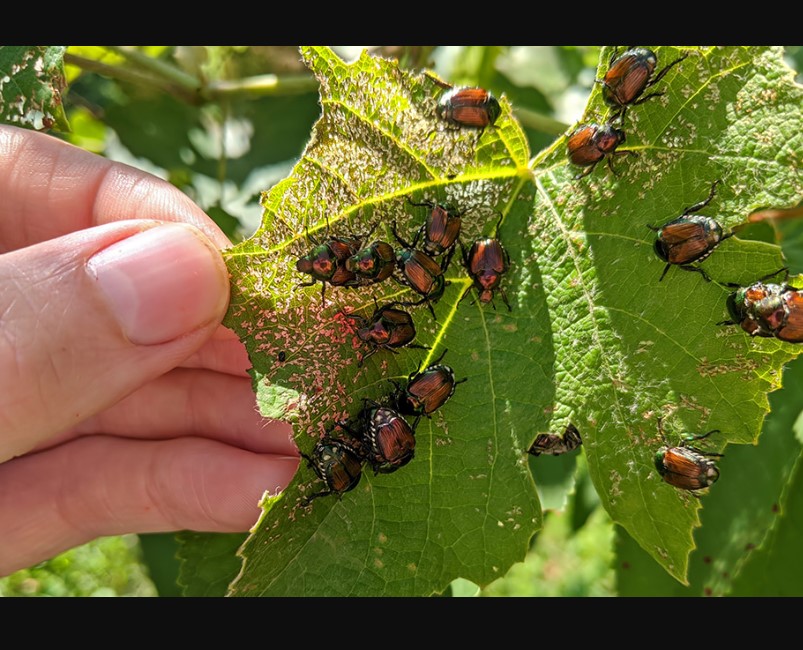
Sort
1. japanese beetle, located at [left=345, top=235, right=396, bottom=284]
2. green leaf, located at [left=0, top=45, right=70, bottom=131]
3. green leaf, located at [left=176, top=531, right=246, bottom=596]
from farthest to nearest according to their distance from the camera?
green leaf, located at [left=176, top=531, right=246, bottom=596] < green leaf, located at [left=0, top=45, right=70, bottom=131] < japanese beetle, located at [left=345, top=235, right=396, bottom=284]

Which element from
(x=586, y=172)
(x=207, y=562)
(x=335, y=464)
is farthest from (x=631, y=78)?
(x=207, y=562)

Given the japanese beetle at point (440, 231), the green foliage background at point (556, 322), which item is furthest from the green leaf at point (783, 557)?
the japanese beetle at point (440, 231)

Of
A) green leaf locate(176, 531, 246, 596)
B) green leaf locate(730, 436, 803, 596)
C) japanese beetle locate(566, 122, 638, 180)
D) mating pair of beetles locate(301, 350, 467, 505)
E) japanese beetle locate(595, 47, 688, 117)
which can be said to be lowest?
green leaf locate(176, 531, 246, 596)

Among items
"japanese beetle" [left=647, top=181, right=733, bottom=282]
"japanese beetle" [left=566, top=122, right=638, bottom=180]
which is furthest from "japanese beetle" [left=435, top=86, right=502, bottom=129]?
"japanese beetle" [left=647, top=181, right=733, bottom=282]

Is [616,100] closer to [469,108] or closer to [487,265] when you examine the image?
[469,108]

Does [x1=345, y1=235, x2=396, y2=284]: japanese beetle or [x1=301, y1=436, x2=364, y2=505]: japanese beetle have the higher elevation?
[x1=345, y1=235, x2=396, y2=284]: japanese beetle

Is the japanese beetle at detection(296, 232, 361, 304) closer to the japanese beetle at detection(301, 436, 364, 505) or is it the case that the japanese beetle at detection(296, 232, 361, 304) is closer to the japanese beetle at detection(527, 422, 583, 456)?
the japanese beetle at detection(301, 436, 364, 505)

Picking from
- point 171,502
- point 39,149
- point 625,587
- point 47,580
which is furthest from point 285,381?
point 47,580
